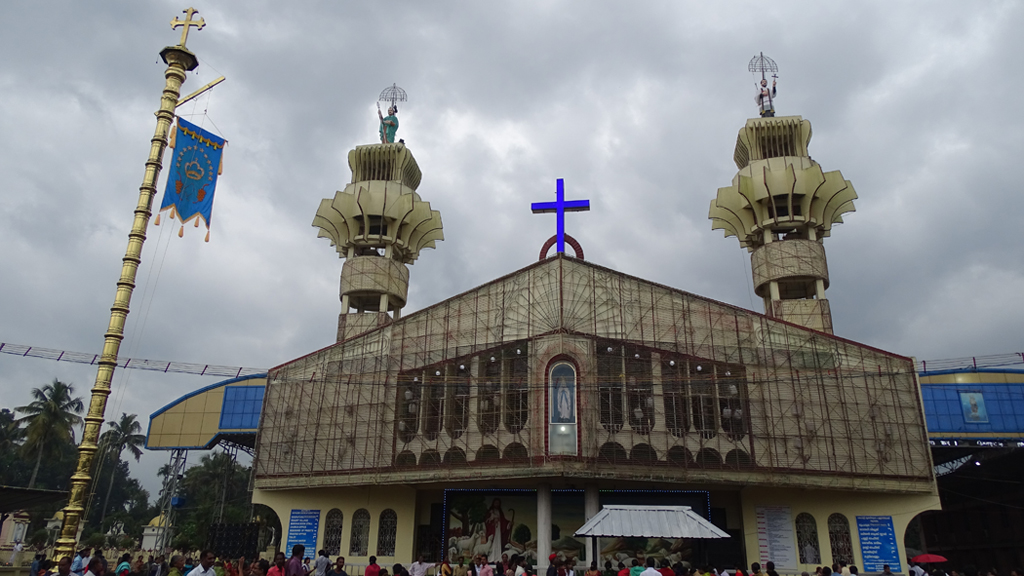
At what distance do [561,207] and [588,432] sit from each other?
32.7 feet

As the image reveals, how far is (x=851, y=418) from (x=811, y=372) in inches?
88.4

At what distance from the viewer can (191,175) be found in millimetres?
20828

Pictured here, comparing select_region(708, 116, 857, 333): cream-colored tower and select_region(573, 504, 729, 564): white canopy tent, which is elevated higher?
select_region(708, 116, 857, 333): cream-colored tower

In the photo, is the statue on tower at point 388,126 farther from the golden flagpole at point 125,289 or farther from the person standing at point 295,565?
the person standing at point 295,565

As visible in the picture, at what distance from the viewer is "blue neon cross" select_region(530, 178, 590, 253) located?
29.2 meters

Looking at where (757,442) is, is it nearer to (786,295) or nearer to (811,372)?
(811,372)

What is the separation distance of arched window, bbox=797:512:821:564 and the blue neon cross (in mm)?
14704

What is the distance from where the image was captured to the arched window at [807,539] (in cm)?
2648

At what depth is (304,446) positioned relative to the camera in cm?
2905

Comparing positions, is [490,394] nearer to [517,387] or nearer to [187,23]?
[517,387]

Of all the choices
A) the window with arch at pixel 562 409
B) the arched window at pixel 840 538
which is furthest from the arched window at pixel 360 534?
the arched window at pixel 840 538

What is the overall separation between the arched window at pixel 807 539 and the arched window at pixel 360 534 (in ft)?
57.2

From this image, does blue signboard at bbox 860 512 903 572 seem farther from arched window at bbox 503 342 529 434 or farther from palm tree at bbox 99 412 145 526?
palm tree at bbox 99 412 145 526

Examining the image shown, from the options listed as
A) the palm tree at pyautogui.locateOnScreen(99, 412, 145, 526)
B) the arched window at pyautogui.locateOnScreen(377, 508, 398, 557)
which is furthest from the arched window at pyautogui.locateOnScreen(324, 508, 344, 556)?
the palm tree at pyautogui.locateOnScreen(99, 412, 145, 526)
